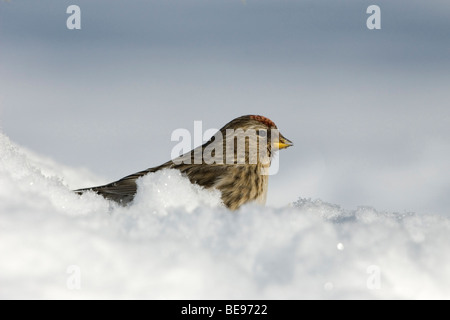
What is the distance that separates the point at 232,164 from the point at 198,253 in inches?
77.8

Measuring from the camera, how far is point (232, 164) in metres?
4.34

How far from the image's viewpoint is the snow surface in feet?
7.26

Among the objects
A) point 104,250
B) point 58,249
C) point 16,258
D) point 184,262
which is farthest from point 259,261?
point 16,258

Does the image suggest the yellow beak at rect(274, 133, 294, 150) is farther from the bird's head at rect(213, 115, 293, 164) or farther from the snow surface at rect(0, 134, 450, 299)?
the snow surface at rect(0, 134, 450, 299)

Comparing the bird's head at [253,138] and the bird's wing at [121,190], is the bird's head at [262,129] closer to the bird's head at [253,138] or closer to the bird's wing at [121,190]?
the bird's head at [253,138]

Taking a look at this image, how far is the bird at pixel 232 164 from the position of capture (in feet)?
13.6

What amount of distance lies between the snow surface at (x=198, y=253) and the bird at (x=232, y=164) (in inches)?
46.6

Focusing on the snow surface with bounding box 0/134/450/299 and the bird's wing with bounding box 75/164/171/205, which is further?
the bird's wing with bounding box 75/164/171/205

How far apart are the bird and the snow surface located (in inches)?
46.6
